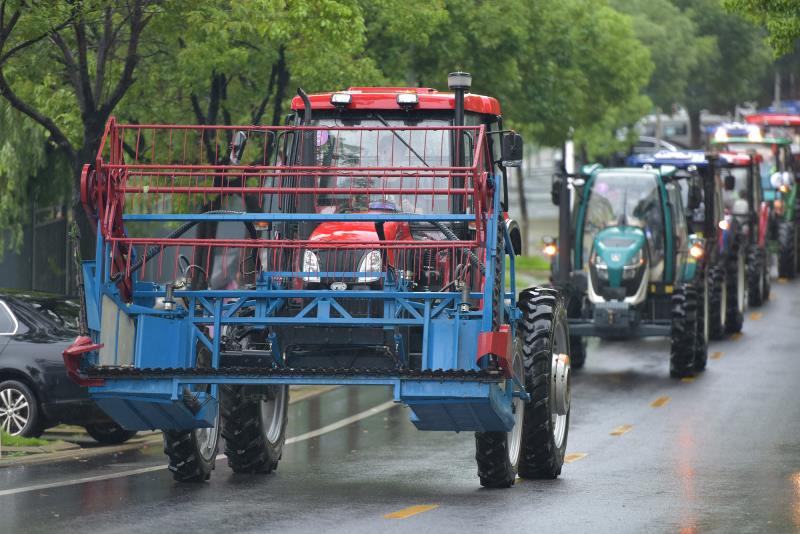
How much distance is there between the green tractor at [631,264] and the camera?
950 inches

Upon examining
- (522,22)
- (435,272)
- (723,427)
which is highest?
(522,22)

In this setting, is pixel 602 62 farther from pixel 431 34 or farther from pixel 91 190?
pixel 91 190

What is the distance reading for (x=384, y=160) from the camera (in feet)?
47.2

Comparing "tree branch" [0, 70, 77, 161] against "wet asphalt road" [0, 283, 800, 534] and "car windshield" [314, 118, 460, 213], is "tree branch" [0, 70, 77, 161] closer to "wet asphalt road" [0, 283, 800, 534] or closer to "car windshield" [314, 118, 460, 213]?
"wet asphalt road" [0, 283, 800, 534]

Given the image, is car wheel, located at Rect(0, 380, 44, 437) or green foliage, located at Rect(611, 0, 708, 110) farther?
green foliage, located at Rect(611, 0, 708, 110)

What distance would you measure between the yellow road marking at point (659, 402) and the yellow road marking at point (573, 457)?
4.67 m

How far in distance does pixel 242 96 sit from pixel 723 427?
997 cm

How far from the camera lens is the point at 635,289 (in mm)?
24469

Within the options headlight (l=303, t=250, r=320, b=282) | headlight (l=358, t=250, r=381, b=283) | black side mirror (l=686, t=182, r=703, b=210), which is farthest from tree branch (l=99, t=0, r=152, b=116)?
black side mirror (l=686, t=182, r=703, b=210)

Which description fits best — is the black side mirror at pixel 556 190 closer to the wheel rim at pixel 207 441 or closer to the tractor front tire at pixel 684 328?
the tractor front tire at pixel 684 328

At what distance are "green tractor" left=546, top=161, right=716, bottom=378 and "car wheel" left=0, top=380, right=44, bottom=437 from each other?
343 inches

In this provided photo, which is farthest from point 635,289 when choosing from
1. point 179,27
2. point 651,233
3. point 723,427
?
point 179,27

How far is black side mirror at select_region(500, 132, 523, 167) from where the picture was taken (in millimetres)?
13961

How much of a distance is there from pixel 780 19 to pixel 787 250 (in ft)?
58.6
